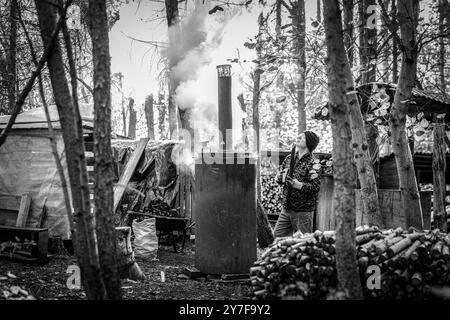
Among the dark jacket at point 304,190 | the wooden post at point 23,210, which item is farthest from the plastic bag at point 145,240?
the dark jacket at point 304,190

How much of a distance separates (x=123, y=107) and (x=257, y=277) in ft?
153

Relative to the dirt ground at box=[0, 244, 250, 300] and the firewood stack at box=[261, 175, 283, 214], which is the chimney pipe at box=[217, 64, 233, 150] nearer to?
the dirt ground at box=[0, 244, 250, 300]

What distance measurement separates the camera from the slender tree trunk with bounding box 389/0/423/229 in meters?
5.46

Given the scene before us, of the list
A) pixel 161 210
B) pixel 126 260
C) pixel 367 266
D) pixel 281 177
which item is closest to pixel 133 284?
pixel 126 260

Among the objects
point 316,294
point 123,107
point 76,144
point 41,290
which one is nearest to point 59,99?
point 76,144

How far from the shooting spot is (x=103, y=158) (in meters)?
3.58

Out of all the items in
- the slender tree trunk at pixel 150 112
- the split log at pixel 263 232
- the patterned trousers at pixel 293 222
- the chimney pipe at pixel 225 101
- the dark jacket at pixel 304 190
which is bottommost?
the split log at pixel 263 232

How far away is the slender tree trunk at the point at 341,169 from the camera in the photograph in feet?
12.1

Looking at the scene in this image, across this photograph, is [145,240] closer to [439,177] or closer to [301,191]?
[301,191]

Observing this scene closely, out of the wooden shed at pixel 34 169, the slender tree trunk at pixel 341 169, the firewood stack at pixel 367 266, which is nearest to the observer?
the slender tree trunk at pixel 341 169

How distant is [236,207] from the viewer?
6082 millimetres

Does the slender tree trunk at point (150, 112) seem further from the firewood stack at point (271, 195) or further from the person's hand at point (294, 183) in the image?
the person's hand at point (294, 183)

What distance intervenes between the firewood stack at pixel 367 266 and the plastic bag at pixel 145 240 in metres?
3.39

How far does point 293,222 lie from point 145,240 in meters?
3.03
